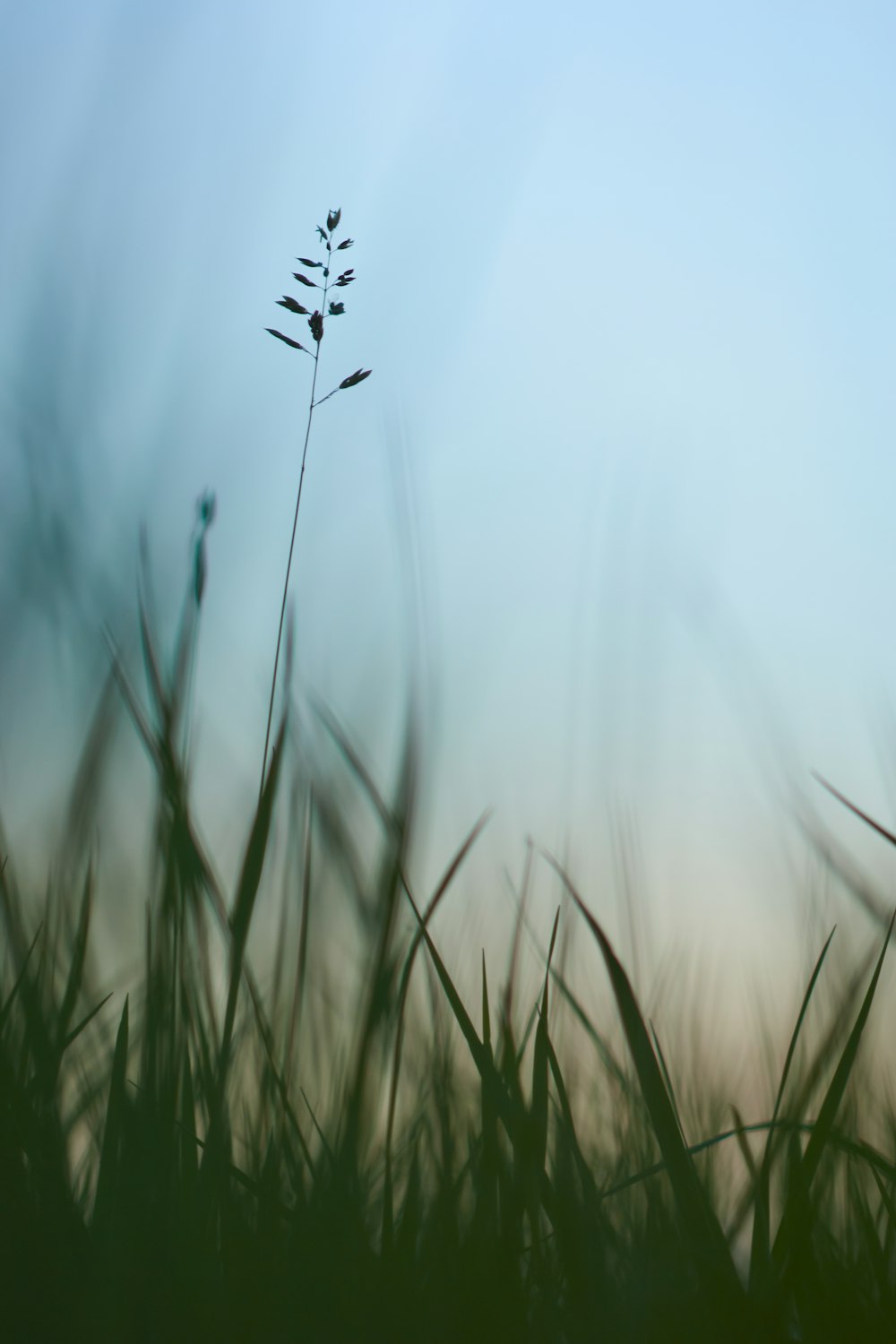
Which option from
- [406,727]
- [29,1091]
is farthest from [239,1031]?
[406,727]

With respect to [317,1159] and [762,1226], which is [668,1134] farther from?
[317,1159]

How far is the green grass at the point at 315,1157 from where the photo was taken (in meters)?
0.47

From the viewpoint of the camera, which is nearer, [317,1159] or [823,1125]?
[823,1125]

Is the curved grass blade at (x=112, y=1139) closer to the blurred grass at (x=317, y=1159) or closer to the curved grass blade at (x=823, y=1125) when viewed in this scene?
the blurred grass at (x=317, y=1159)

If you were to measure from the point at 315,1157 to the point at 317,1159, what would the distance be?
27 millimetres

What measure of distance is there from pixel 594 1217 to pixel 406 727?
10.5 inches

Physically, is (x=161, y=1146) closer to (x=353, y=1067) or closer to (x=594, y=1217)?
(x=353, y=1067)

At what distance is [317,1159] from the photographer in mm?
646

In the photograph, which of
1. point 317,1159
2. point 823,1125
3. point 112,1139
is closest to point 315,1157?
point 317,1159

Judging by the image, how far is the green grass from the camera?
1.55 ft

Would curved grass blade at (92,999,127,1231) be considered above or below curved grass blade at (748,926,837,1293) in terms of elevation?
above

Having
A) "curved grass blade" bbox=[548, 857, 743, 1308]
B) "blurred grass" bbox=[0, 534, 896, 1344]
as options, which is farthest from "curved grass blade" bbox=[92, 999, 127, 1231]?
"curved grass blade" bbox=[548, 857, 743, 1308]

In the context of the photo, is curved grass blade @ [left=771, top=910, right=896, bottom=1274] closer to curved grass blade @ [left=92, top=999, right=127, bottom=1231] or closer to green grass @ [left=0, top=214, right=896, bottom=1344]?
green grass @ [left=0, top=214, right=896, bottom=1344]

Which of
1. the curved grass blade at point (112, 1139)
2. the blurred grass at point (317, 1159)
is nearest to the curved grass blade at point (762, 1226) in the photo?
the blurred grass at point (317, 1159)
